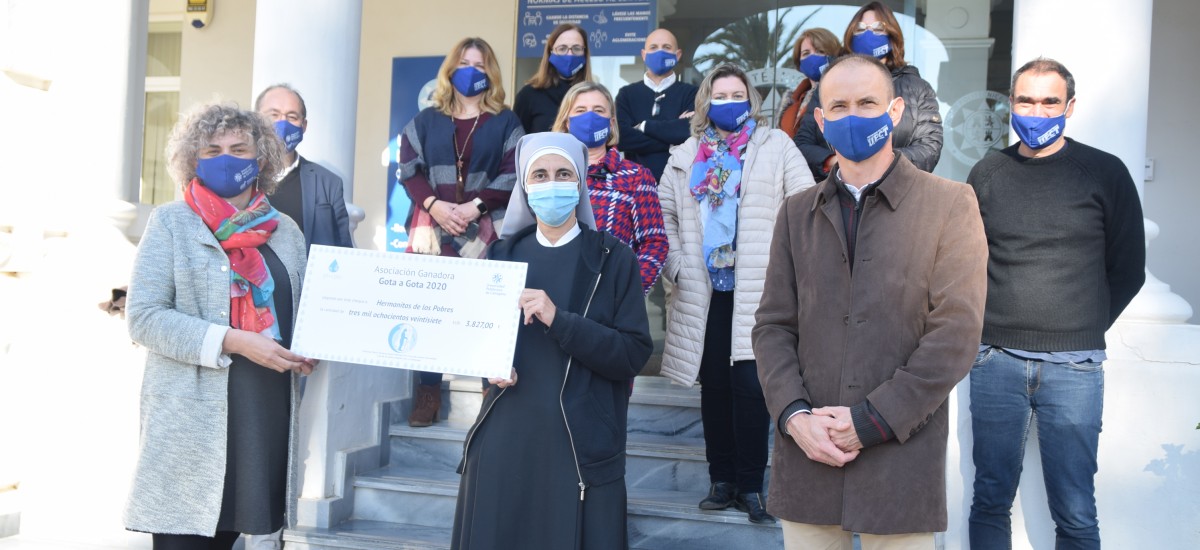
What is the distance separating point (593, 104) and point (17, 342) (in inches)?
130

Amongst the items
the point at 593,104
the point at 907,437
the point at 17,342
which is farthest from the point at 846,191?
the point at 17,342

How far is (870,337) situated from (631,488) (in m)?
2.49

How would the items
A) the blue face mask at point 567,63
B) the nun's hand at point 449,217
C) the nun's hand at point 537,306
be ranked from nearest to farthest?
the nun's hand at point 537,306
the nun's hand at point 449,217
the blue face mask at point 567,63

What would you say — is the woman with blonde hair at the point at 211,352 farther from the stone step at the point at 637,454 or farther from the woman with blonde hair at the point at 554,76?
the woman with blonde hair at the point at 554,76

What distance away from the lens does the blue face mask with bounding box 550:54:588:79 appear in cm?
529

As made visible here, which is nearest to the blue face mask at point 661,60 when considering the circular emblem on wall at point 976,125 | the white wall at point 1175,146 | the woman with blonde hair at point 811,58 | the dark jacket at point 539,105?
the dark jacket at point 539,105

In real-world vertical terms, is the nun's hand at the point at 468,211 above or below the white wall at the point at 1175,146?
below

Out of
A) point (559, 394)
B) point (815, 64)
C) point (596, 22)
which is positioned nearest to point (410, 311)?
point (559, 394)

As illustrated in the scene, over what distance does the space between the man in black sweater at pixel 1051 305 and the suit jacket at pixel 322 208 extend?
2838 millimetres

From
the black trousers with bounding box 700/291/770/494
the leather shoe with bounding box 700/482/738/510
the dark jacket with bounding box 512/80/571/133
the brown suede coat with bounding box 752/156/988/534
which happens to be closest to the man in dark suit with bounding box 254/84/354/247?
the dark jacket with bounding box 512/80/571/133

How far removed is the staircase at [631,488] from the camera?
434 cm

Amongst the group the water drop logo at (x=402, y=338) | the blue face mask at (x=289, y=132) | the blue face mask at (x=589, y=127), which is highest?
the blue face mask at (x=589, y=127)

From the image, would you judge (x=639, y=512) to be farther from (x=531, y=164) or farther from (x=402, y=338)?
(x=531, y=164)

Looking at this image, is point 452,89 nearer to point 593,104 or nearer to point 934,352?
point 593,104
